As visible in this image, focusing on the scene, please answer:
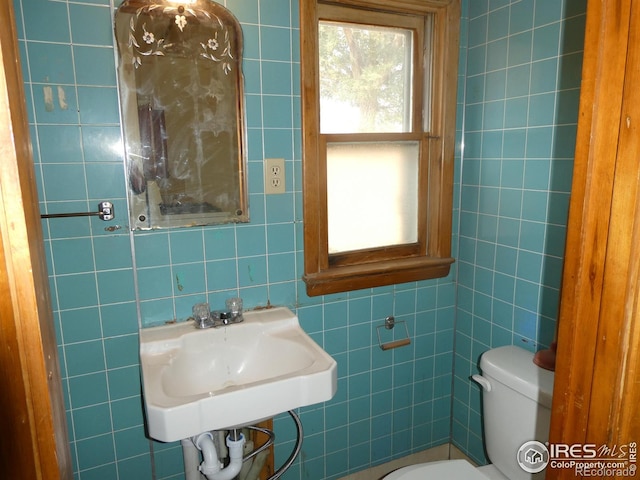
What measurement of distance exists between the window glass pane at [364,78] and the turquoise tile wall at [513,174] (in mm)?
303

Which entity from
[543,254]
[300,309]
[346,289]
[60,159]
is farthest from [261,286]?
[543,254]

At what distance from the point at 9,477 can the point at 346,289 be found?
1.33m

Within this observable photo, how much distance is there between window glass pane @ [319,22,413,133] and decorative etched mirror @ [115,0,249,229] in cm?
36

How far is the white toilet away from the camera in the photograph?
1.40 metres

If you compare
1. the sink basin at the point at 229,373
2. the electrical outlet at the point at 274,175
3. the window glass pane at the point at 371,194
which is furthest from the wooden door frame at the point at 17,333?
the window glass pane at the point at 371,194

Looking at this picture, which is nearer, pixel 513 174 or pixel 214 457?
pixel 214 457

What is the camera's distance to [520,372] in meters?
1.47

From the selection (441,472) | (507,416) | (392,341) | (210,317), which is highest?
(210,317)

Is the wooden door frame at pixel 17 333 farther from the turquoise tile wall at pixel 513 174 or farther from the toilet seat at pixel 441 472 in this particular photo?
the turquoise tile wall at pixel 513 174

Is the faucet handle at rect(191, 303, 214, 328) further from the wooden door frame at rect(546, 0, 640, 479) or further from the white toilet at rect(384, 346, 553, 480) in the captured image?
the wooden door frame at rect(546, 0, 640, 479)

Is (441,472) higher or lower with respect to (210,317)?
lower

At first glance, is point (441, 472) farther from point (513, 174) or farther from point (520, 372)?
point (513, 174)

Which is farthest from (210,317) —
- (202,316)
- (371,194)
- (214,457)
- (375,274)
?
(371,194)

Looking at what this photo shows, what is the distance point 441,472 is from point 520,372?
0.44 m
